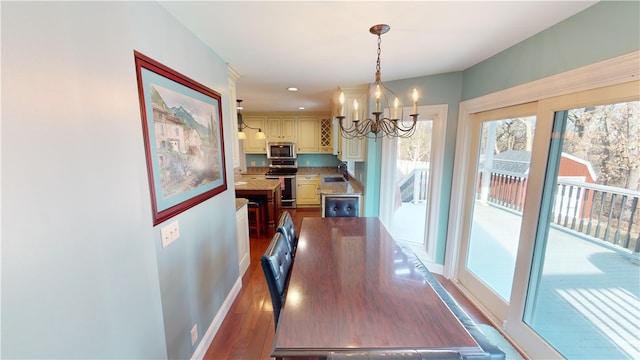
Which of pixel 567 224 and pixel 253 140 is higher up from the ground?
pixel 253 140

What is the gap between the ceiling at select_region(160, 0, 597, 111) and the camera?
133cm

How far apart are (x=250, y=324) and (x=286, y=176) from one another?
3633mm

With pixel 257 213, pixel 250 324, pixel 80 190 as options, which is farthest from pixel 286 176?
pixel 80 190

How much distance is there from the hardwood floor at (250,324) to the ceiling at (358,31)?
2374mm

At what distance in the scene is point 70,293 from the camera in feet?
2.67

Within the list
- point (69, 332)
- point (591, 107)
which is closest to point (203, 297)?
point (69, 332)

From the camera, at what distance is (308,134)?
5.88 m

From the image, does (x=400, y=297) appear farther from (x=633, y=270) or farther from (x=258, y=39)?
(x=258, y=39)

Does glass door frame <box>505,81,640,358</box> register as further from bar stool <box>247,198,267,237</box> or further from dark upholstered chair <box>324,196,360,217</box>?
bar stool <box>247,198,267,237</box>

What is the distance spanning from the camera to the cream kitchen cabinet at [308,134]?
5824 millimetres

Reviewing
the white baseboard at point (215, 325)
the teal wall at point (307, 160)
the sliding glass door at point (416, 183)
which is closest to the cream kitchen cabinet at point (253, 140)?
the teal wall at point (307, 160)

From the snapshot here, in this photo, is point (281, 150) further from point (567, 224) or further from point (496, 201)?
point (567, 224)

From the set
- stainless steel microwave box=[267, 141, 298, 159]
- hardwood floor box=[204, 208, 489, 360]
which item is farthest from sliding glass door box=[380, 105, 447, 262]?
stainless steel microwave box=[267, 141, 298, 159]

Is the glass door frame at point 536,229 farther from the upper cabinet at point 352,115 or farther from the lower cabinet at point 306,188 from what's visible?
the lower cabinet at point 306,188
